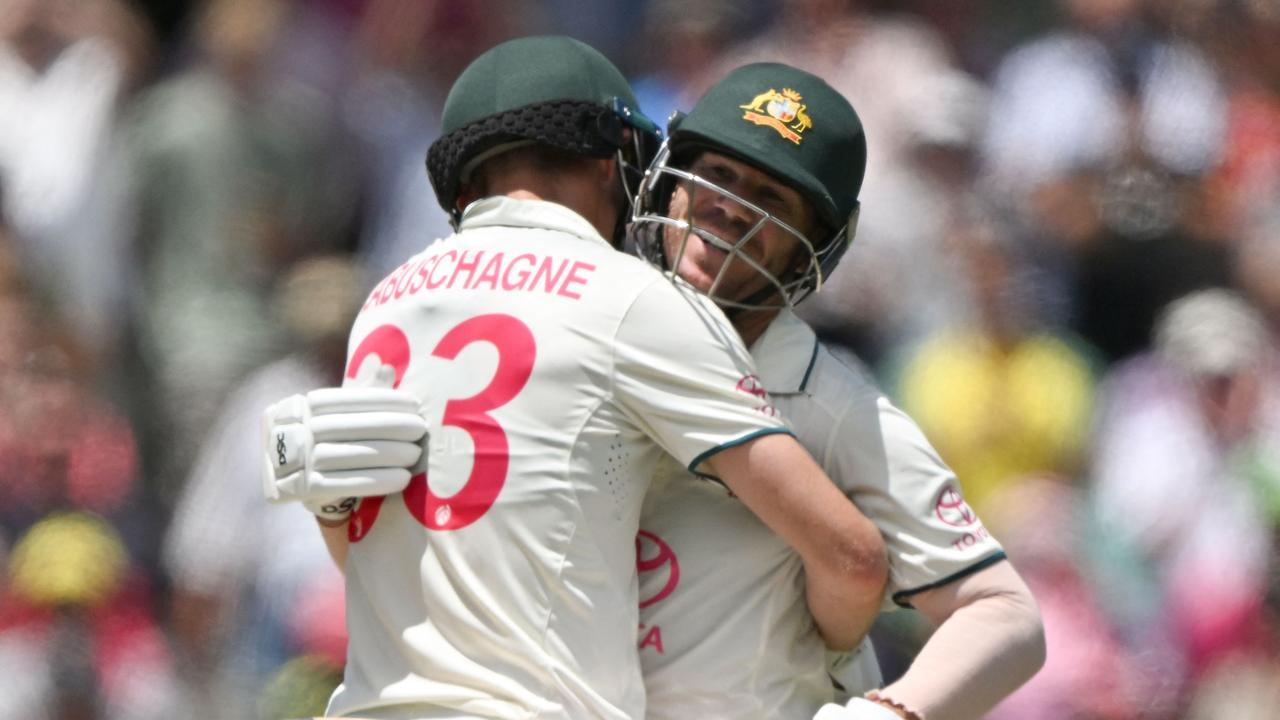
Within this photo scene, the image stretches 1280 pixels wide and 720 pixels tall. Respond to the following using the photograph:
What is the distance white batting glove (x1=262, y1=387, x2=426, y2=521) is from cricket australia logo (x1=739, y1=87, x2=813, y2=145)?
2.69ft

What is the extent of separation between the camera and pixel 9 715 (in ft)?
20.4

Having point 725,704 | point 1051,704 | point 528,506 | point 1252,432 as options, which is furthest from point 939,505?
point 1252,432

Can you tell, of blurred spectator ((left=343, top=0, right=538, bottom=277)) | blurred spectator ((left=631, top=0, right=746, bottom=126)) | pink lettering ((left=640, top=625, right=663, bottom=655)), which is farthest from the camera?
blurred spectator ((left=631, top=0, right=746, bottom=126))

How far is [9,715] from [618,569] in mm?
3314

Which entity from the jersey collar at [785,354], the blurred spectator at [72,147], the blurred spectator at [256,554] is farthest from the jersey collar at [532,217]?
the blurred spectator at [72,147]

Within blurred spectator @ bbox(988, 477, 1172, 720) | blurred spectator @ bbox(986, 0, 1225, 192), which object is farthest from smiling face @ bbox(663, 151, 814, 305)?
blurred spectator @ bbox(986, 0, 1225, 192)

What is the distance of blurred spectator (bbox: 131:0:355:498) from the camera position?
22.4 feet

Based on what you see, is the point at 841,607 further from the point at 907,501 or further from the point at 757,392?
the point at 757,392

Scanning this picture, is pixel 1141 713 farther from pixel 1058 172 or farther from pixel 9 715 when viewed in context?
pixel 9 715

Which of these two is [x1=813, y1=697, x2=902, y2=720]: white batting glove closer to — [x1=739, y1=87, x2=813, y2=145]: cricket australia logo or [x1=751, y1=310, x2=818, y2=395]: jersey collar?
[x1=751, y1=310, x2=818, y2=395]: jersey collar

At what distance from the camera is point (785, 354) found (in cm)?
381

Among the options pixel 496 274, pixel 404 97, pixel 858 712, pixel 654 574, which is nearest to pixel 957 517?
pixel 858 712

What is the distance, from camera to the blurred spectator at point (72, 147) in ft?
23.2

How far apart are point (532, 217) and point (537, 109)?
0.64ft
